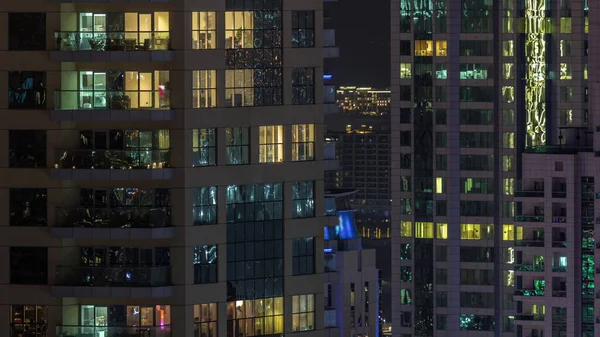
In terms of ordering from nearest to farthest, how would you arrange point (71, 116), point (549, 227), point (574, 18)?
point (71, 116), point (549, 227), point (574, 18)

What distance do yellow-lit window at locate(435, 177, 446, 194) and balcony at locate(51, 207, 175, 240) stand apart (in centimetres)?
10061

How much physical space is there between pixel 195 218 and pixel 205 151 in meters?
1.52

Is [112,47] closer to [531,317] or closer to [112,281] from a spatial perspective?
[112,281]

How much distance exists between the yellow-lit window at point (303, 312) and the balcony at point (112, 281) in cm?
367

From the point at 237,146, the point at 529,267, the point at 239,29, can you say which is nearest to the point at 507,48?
the point at 529,267

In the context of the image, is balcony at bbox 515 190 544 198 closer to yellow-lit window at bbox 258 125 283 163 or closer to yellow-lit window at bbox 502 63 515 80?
yellow-lit window at bbox 502 63 515 80

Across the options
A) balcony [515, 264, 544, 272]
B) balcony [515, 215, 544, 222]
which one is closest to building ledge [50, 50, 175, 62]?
balcony [515, 215, 544, 222]

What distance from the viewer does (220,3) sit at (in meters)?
46.2

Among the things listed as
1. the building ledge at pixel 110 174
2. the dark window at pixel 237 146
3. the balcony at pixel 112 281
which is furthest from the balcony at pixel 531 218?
the building ledge at pixel 110 174

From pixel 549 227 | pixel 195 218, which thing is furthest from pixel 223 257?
pixel 549 227

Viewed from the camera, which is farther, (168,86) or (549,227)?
(549,227)

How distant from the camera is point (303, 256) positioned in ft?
158

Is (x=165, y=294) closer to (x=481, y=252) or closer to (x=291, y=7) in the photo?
(x=291, y=7)

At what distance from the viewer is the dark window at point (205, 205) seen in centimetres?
4581
